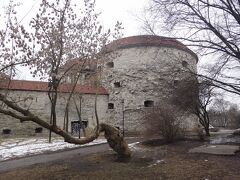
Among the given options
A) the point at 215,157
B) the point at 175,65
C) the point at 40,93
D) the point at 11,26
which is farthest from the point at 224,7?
the point at 40,93

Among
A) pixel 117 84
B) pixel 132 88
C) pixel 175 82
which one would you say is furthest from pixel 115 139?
pixel 117 84

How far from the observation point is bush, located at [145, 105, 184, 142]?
14.0 meters

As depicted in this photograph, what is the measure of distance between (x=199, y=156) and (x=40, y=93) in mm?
13620

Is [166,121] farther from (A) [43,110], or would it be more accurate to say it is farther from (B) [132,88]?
(A) [43,110]

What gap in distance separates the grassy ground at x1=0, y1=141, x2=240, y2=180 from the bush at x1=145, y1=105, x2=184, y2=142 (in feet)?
12.7

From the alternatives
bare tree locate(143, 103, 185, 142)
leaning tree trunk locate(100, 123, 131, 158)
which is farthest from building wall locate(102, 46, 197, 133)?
leaning tree trunk locate(100, 123, 131, 158)

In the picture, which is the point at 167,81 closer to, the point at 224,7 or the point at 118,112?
the point at 224,7

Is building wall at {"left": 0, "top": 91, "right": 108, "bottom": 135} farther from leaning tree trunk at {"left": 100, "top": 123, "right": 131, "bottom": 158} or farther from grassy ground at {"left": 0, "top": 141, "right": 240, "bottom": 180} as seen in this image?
grassy ground at {"left": 0, "top": 141, "right": 240, "bottom": 180}

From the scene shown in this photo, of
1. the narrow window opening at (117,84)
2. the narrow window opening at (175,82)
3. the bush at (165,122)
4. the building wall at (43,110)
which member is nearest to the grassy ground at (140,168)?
the narrow window opening at (175,82)

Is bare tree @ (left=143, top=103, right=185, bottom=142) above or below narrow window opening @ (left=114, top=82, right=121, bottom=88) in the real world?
below

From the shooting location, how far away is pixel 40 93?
66.9 feet

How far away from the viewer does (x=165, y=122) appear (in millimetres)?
13961

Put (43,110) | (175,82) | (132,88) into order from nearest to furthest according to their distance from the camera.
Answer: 1. (175,82)
2. (43,110)
3. (132,88)

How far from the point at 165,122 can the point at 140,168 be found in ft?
19.8
